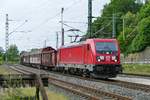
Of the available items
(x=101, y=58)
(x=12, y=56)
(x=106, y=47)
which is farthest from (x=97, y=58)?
(x=12, y=56)

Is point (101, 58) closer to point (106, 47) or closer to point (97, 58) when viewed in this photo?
point (97, 58)

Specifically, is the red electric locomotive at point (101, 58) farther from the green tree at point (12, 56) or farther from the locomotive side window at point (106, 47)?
the green tree at point (12, 56)

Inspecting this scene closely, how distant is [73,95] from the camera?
20750mm

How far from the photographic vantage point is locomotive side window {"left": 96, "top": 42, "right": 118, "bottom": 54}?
3173 centimetres

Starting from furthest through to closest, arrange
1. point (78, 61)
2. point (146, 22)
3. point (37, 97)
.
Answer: point (146, 22) → point (78, 61) → point (37, 97)

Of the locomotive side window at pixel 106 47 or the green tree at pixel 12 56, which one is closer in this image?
the locomotive side window at pixel 106 47

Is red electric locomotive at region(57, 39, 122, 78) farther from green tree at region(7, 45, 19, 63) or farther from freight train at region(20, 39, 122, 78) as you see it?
green tree at region(7, 45, 19, 63)

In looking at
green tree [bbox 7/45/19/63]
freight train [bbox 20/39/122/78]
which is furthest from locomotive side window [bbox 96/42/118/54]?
green tree [bbox 7/45/19/63]

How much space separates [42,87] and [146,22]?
223 feet

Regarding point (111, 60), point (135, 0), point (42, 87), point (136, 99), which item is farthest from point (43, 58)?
point (135, 0)

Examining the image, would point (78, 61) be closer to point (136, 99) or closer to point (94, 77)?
point (94, 77)

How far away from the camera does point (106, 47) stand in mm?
31938

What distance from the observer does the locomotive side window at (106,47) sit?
1249 inches

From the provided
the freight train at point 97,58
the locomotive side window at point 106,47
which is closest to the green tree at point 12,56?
the freight train at point 97,58
